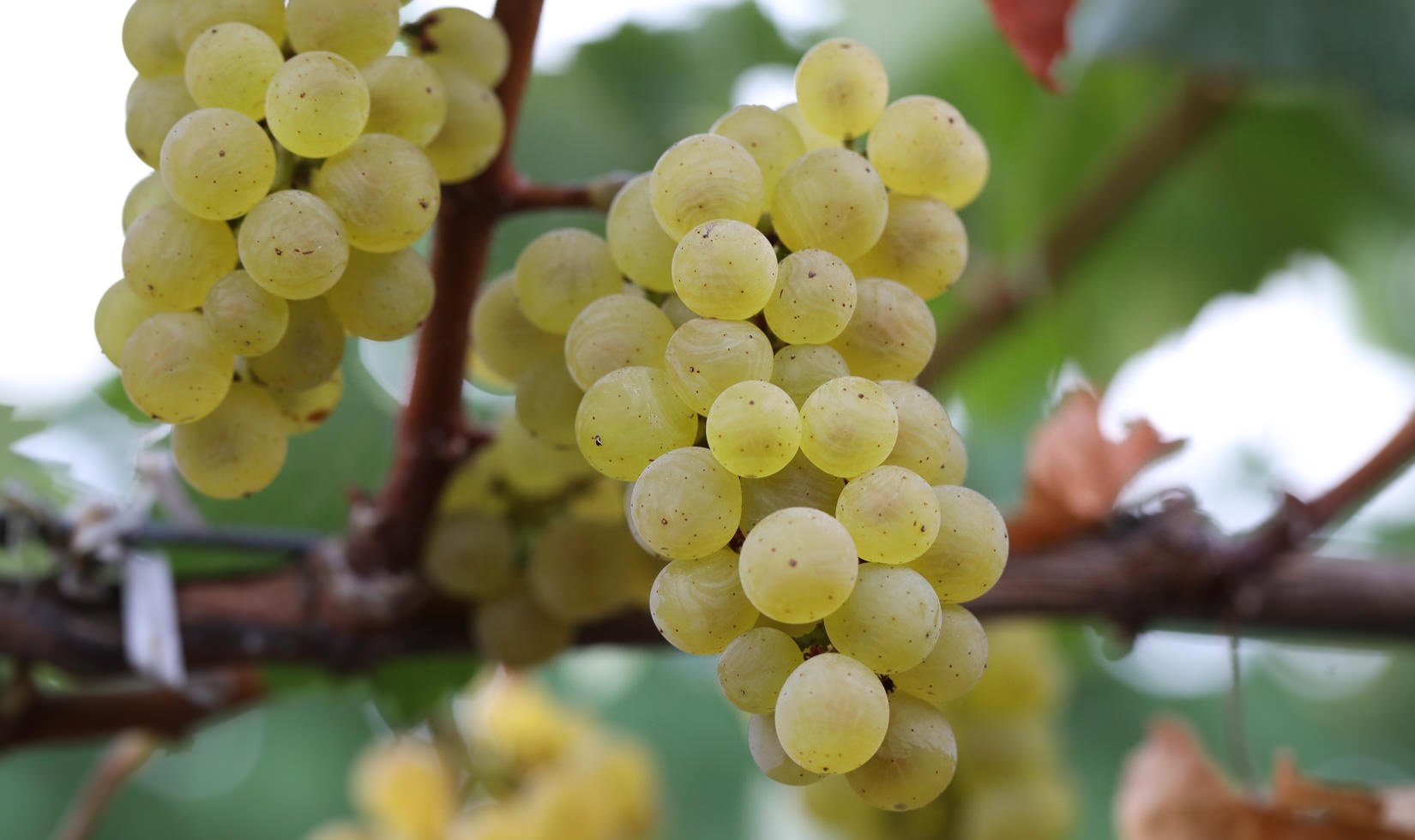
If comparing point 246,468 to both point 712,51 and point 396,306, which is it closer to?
point 396,306

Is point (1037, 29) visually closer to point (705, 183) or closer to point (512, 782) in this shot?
point (705, 183)

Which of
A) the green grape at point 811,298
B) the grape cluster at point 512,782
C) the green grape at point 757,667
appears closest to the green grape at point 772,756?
the green grape at point 757,667

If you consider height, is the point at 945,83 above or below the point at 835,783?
above

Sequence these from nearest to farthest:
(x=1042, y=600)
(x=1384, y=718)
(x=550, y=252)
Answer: (x=550, y=252), (x=1042, y=600), (x=1384, y=718)

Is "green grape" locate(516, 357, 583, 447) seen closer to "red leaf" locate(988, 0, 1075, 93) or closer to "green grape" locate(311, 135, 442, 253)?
"green grape" locate(311, 135, 442, 253)

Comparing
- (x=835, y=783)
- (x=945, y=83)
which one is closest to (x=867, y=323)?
(x=835, y=783)

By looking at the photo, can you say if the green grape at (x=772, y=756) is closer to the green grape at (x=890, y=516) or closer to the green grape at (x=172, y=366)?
the green grape at (x=890, y=516)
